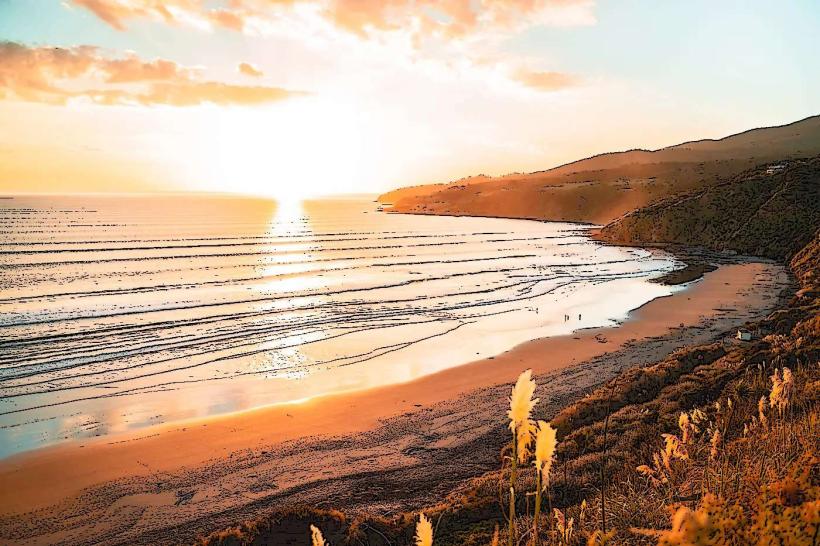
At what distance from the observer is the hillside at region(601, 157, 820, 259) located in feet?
168

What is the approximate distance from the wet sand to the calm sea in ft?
4.90

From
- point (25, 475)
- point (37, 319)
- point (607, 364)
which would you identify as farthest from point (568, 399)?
point (37, 319)

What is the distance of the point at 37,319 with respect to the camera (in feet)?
87.2

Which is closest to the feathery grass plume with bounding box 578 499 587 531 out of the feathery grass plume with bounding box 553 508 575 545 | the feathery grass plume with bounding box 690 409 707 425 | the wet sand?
the feathery grass plume with bounding box 553 508 575 545

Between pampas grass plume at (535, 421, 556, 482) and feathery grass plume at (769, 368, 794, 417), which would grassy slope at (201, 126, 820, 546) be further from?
pampas grass plume at (535, 421, 556, 482)

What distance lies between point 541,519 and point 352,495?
539 cm

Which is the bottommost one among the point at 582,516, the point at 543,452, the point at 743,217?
the point at 582,516

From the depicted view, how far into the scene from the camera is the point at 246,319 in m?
27.2

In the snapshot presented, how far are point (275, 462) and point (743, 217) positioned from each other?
207 feet

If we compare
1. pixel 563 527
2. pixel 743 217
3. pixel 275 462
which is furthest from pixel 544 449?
pixel 743 217

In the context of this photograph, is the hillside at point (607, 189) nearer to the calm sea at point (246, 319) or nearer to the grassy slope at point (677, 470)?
the calm sea at point (246, 319)

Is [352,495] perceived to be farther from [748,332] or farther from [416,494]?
[748,332]

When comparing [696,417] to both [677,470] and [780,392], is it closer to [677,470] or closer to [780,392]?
[677,470]

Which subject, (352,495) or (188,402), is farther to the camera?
(188,402)
